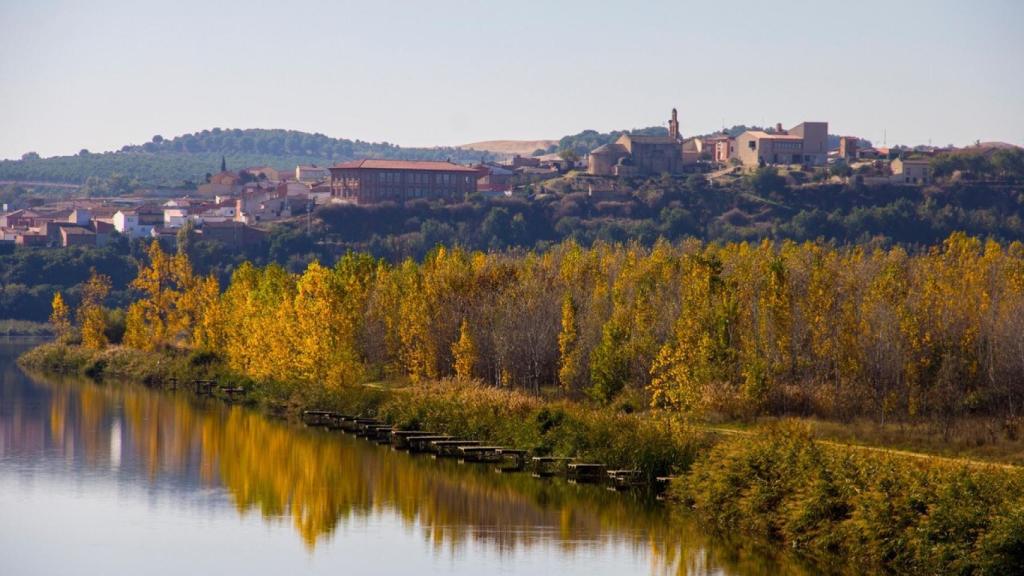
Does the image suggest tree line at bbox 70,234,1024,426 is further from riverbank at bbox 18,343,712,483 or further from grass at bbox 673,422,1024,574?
grass at bbox 673,422,1024,574

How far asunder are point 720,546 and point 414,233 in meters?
105

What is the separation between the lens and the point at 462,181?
161 metres

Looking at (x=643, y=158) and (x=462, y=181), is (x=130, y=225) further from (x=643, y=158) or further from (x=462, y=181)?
(x=643, y=158)

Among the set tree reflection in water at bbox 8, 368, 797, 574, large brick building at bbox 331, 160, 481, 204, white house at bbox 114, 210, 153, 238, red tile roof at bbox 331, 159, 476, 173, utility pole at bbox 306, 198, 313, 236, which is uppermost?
red tile roof at bbox 331, 159, 476, 173

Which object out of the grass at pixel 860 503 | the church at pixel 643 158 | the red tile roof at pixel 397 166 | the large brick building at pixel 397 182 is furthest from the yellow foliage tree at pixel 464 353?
the church at pixel 643 158

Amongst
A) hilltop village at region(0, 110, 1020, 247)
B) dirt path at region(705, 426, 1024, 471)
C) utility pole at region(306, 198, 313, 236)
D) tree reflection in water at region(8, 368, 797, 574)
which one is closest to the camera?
dirt path at region(705, 426, 1024, 471)

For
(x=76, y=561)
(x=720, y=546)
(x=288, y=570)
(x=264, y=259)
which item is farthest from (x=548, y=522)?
(x=264, y=259)

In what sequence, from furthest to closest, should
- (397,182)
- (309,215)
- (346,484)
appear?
(397,182)
(309,215)
(346,484)

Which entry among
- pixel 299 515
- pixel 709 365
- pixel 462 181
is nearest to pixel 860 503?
pixel 299 515

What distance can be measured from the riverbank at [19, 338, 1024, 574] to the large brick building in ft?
338

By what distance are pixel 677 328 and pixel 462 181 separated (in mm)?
111692

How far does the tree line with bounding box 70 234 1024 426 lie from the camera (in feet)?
157

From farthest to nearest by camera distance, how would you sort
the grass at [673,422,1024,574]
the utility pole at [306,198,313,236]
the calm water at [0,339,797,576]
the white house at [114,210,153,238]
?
the white house at [114,210,153,238]
the utility pole at [306,198,313,236]
the calm water at [0,339,797,576]
the grass at [673,422,1024,574]

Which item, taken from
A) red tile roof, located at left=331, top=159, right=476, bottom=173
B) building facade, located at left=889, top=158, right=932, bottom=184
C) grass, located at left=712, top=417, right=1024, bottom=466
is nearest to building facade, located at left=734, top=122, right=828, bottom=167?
building facade, located at left=889, top=158, right=932, bottom=184
